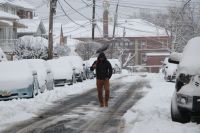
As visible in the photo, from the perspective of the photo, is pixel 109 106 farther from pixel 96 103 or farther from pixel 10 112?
pixel 10 112

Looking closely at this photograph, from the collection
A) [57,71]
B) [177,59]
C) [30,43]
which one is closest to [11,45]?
[30,43]

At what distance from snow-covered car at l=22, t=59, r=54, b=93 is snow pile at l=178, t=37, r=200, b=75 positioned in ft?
33.8

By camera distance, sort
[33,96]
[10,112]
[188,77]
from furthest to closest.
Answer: [33,96]
[10,112]
[188,77]

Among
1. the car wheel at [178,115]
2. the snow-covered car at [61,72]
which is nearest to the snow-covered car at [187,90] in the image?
the car wheel at [178,115]

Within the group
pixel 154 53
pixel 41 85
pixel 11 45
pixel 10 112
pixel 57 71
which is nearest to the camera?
pixel 10 112

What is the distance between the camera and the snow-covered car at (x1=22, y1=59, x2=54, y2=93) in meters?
21.0

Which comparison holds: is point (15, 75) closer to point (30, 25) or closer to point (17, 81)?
point (17, 81)

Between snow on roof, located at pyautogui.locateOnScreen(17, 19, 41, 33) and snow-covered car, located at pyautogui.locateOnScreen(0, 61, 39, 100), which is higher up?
snow on roof, located at pyautogui.locateOnScreen(17, 19, 41, 33)

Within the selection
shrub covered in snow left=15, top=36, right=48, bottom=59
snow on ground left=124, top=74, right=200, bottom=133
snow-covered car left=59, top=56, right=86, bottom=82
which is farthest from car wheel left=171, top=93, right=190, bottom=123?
shrub covered in snow left=15, top=36, right=48, bottom=59

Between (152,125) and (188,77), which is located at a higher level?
(188,77)

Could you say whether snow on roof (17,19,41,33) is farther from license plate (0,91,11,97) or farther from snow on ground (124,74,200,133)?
snow on ground (124,74,200,133)

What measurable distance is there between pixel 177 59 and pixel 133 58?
91730mm

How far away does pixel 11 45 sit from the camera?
54.8 metres

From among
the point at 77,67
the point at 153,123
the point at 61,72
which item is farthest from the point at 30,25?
the point at 153,123
